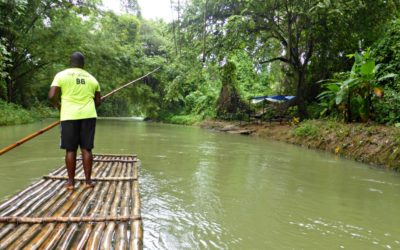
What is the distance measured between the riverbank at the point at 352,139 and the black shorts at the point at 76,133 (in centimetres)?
594

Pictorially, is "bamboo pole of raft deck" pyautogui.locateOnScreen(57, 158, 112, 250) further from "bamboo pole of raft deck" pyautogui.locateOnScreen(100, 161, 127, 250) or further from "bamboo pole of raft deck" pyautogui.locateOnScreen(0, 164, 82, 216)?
"bamboo pole of raft deck" pyautogui.locateOnScreen(0, 164, 82, 216)

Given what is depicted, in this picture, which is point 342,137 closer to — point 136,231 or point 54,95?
point 54,95

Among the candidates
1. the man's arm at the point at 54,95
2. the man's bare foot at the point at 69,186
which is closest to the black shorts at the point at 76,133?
the man's arm at the point at 54,95

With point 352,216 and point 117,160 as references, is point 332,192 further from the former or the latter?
point 117,160

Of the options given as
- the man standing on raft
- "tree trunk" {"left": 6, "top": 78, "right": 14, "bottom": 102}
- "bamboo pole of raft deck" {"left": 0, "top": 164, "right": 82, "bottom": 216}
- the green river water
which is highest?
"tree trunk" {"left": 6, "top": 78, "right": 14, "bottom": 102}

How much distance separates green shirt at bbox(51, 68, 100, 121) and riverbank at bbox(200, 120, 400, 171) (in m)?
6.04

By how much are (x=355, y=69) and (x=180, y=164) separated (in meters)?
6.44

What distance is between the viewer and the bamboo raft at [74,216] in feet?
7.95

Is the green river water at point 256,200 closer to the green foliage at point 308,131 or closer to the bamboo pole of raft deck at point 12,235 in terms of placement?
the bamboo pole of raft deck at point 12,235

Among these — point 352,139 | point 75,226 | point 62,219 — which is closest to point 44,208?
point 62,219

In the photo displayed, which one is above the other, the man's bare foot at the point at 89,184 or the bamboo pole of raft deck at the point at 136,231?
the man's bare foot at the point at 89,184

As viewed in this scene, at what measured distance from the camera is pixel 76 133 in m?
3.77

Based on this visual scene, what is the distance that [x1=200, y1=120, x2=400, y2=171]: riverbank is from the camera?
746cm

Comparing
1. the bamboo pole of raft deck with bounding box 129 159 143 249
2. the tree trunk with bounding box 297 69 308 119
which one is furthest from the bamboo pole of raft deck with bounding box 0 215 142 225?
the tree trunk with bounding box 297 69 308 119
